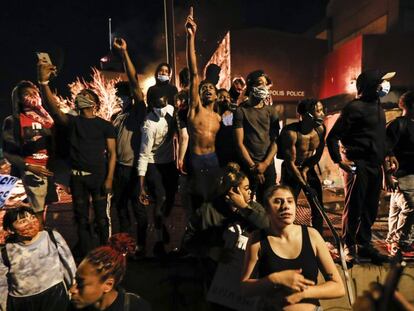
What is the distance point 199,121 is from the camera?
15.8ft

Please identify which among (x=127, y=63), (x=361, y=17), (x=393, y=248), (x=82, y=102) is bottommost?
(x=393, y=248)

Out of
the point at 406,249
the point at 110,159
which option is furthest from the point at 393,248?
the point at 110,159

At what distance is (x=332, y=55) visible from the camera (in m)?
20.6

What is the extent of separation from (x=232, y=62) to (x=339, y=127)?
17.7 m

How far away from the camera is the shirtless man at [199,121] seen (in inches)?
184

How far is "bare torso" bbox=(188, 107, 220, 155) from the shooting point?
480 centimetres

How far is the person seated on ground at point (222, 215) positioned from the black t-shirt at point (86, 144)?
172 centimetres

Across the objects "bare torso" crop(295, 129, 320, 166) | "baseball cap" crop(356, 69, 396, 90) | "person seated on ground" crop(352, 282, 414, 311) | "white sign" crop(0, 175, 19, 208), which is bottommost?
"person seated on ground" crop(352, 282, 414, 311)

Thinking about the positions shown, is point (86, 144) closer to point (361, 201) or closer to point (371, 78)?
point (361, 201)

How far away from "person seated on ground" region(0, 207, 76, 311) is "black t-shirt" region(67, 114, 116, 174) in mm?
1082

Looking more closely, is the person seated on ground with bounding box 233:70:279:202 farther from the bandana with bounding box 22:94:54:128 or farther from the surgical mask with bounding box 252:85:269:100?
the bandana with bounding box 22:94:54:128

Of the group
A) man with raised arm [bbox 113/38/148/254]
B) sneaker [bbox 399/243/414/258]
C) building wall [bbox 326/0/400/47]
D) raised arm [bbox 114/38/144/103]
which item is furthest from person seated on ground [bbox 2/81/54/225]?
building wall [bbox 326/0/400/47]

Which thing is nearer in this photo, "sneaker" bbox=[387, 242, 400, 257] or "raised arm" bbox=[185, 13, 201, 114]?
"raised arm" bbox=[185, 13, 201, 114]

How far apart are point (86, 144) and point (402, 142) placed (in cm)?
459
